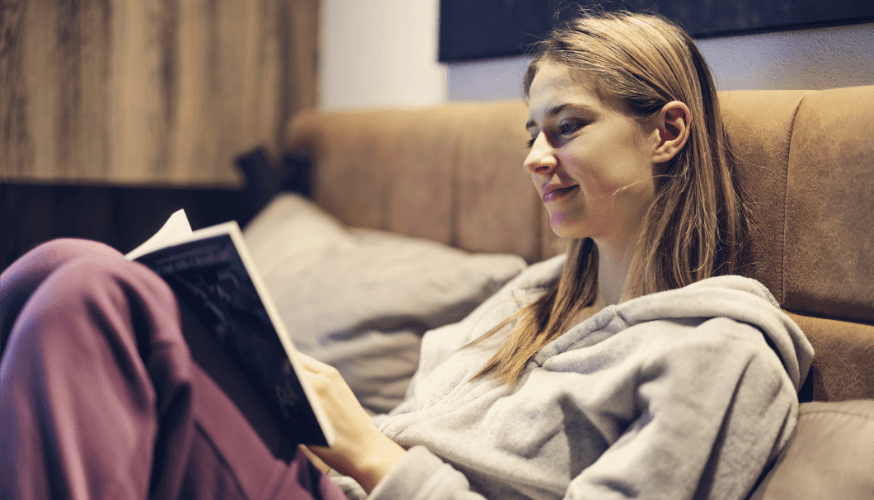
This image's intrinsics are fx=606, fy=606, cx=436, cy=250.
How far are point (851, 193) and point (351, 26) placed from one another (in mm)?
1666

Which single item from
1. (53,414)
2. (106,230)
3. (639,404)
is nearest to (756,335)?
(639,404)

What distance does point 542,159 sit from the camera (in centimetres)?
81

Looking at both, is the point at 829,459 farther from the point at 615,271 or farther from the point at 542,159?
the point at 542,159

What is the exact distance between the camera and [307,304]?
1.24m

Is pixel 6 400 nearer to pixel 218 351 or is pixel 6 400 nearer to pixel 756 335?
pixel 218 351

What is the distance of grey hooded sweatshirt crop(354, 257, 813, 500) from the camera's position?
0.59 m

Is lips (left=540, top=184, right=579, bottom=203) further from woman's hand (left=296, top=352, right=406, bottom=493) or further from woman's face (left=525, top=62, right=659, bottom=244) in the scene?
woman's hand (left=296, top=352, right=406, bottom=493)

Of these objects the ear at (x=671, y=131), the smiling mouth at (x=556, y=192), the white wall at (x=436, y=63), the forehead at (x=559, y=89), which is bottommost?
the smiling mouth at (x=556, y=192)

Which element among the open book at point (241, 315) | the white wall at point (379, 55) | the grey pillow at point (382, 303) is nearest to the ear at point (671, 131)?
the grey pillow at point (382, 303)

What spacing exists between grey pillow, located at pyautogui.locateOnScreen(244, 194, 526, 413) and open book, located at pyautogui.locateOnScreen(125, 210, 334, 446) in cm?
48

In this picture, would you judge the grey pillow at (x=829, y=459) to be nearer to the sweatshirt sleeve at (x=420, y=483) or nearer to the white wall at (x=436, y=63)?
the sweatshirt sleeve at (x=420, y=483)

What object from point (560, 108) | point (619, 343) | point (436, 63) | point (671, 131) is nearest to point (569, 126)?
point (560, 108)

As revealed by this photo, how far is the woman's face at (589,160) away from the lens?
786 millimetres

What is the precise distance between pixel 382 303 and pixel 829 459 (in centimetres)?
75
